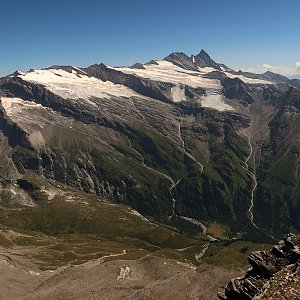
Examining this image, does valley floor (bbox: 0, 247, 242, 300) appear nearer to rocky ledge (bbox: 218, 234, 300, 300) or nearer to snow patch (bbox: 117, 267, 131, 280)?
snow patch (bbox: 117, 267, 131, 280)

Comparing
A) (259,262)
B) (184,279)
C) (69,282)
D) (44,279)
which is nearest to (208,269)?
(184,279)

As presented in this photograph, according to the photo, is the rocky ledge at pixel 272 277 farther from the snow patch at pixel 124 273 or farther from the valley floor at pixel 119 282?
the snow patch at pixel 124 273

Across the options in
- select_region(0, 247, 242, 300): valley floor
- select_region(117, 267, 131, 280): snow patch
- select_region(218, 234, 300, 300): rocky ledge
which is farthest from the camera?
select_region(117, 267, 131, 280): snow patch

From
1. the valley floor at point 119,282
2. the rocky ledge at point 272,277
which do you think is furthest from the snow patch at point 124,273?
the rocky ledge at point 272,277

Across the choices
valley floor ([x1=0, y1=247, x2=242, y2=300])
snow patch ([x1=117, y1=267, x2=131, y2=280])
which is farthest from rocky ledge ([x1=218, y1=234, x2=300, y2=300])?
snow patch ([x1=117, y1=267, x2=131, y2=280])

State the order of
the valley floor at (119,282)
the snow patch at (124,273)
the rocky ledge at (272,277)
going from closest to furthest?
the rocky ledge at (272,277)
the valley floor at (119,282)
the snow patch at (124,273)

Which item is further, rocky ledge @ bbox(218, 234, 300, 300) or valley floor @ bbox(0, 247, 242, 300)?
valley floor @ bbox(0, 247, 242, 300)

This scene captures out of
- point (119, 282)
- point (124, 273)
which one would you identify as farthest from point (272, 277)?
point (124, 273)

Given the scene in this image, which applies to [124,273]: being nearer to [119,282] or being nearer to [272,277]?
[119,282]
